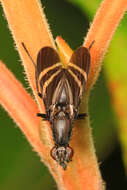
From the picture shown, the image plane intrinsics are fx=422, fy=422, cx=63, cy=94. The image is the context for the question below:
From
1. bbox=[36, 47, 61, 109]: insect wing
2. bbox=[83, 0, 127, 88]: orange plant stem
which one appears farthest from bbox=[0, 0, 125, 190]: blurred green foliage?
bbox=[83, 0, 127, 88]: orange plant stem

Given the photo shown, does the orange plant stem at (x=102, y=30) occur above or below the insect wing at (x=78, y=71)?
above

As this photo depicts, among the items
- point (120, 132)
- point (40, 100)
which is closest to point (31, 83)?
point (40, 100)

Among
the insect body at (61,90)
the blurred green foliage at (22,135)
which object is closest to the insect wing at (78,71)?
the insect body at (61,90)

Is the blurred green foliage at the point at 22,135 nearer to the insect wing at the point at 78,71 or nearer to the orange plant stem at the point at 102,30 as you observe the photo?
the insect wing at the point at 78,71

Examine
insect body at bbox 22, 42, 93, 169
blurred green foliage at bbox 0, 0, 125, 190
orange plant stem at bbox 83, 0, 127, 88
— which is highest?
orange plant stem at bbox 83, 0, 127, 88

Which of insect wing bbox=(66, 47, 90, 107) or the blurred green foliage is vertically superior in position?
insect wing bbox=(66, 47, 90, 107)

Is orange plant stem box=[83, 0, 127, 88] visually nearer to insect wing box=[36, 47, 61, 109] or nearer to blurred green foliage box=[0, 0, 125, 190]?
insect wing box=[36, 47, 61, 109]

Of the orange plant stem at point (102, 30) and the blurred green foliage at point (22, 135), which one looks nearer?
the orange plant stem at point (102, 30)
